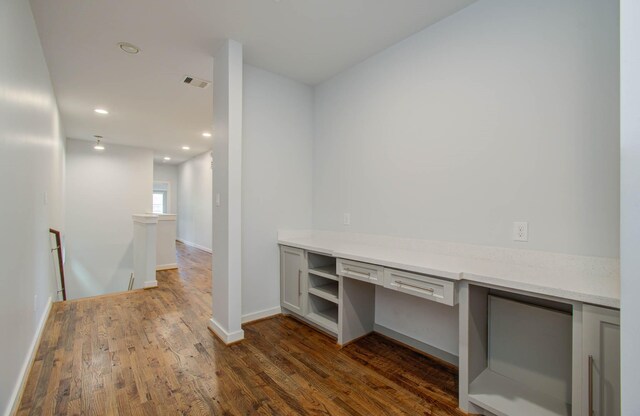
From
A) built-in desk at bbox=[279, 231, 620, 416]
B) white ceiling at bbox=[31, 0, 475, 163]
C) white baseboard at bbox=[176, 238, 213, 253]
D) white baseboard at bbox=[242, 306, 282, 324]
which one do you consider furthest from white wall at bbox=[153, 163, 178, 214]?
built-in desk at bbox=[279, 231, 620, 416]

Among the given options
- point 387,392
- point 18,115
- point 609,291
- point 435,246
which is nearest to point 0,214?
point 18,115

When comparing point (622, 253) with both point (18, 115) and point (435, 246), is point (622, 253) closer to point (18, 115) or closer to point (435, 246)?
point (435, 246)

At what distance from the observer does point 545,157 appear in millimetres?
1786

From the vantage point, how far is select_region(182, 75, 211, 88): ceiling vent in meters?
3.34

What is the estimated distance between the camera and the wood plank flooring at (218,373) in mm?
1760

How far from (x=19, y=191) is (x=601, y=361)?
3427 mm

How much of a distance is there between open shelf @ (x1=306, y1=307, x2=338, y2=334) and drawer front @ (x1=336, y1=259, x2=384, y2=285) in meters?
0.56

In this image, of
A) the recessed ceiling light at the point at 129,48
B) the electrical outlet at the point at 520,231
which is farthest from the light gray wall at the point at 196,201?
the electrical outlet at the point at 520,231

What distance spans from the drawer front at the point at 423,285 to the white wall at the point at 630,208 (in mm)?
762

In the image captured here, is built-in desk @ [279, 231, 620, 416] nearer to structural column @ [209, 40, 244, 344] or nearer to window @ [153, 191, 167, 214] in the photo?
structural column @ [209, 40, 244, 344]

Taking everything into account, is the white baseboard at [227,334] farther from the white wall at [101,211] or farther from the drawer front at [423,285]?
the white wall at [101,211]

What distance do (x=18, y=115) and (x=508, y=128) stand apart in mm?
3272

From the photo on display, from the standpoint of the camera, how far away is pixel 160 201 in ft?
34.6

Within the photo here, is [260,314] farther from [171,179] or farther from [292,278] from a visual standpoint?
[171,179]
